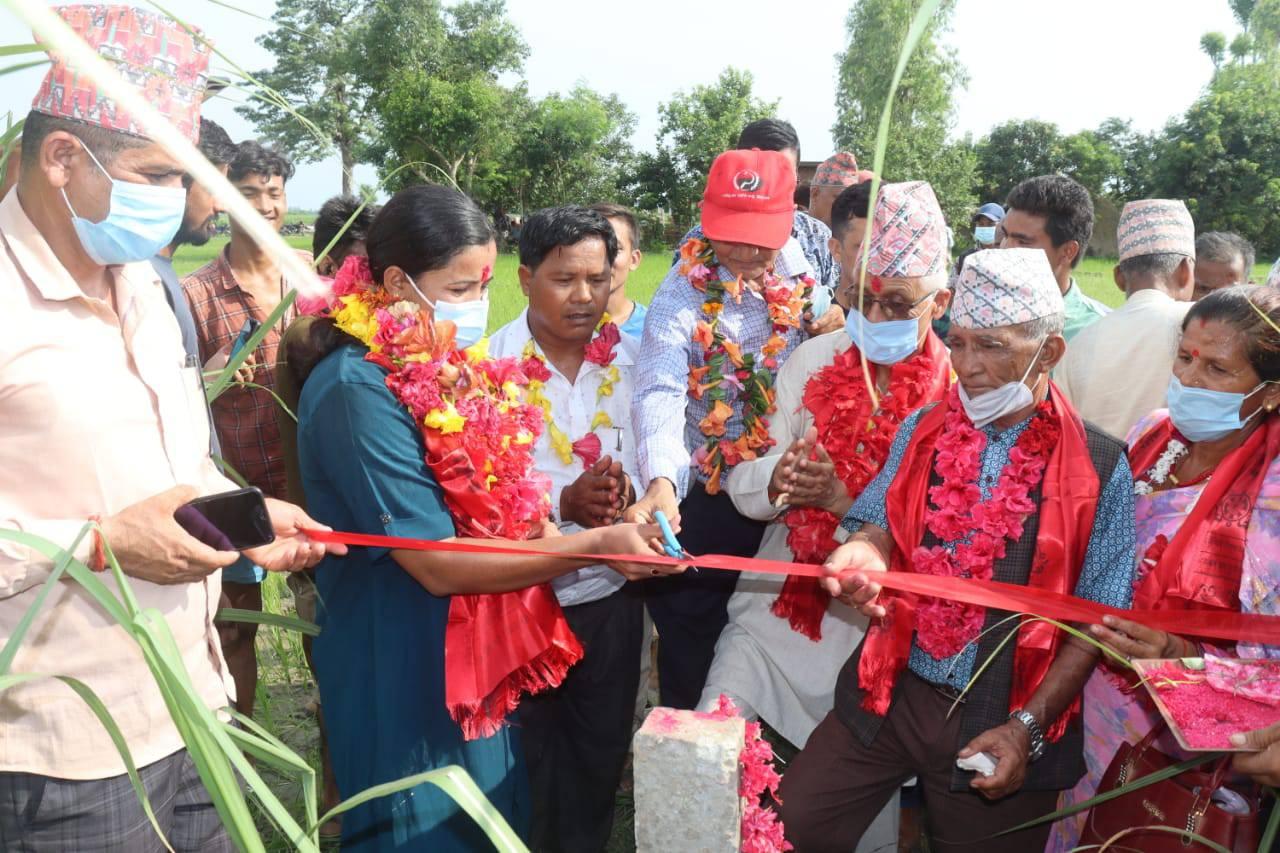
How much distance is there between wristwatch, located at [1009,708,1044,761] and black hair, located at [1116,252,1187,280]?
7.61 feet

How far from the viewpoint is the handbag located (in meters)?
2.29

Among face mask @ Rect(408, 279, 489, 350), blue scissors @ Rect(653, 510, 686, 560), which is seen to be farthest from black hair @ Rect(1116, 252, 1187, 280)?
face mask @ Rect(408, 279, 489, 350)

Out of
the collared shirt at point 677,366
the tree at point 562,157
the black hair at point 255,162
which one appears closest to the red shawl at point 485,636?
the collared shirt at point 677,366

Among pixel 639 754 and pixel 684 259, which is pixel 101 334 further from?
pixel 684 259

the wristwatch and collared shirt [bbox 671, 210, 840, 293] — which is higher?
collared shirt [bbox 671, 210, 840, 293]

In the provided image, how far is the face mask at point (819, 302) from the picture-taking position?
3.89 metres

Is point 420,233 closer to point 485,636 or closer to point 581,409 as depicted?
point 485,636

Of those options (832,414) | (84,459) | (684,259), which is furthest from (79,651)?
(684,259)

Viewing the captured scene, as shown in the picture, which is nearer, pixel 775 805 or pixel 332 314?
pixel 332 314

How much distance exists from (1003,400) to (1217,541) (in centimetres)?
62

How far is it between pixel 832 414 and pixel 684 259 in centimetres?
99

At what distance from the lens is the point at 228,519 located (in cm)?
187

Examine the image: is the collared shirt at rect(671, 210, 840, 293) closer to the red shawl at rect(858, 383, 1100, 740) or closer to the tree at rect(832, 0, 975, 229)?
the red shawl at rect(858, 383, 1100, 740)

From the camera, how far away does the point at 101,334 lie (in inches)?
79.1
